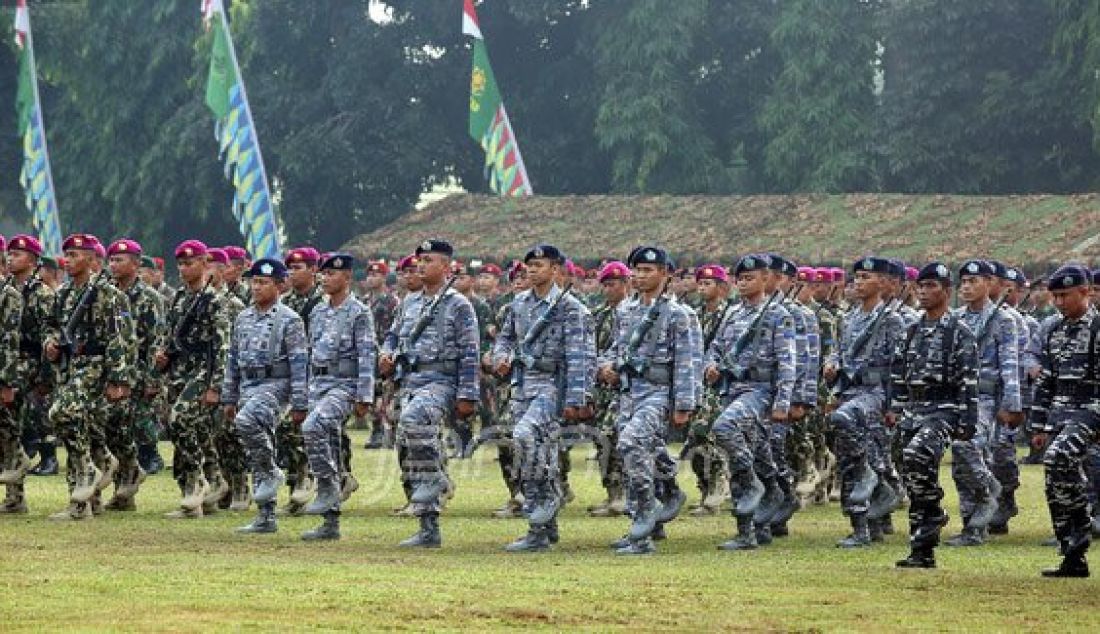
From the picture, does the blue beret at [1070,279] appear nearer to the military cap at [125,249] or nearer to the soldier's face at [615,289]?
the soldier's face at [615,289]

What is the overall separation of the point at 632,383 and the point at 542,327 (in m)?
0.77

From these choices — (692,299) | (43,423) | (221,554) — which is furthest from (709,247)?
(221,554)

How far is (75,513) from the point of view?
19719 millimetres

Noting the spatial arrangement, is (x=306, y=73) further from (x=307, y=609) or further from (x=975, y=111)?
(x=307, y=609)

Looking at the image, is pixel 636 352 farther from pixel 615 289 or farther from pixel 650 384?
pixel 615 289

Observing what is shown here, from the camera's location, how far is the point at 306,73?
64.0 meters

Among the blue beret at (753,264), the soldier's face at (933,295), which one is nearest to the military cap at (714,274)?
the blue beret at (753,264)

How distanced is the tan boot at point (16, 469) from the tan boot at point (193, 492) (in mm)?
1346

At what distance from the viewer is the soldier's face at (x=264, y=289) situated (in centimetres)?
1869

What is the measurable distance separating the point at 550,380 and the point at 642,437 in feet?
2.93

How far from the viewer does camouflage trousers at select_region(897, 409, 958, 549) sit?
16.1 metres

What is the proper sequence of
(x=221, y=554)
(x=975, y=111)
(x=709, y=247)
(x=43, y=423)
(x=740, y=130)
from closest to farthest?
(x=221, y=554) < (x=43, y=423) < (x=709, y=247) < (x=975, y=111) < (x=740, y=130)

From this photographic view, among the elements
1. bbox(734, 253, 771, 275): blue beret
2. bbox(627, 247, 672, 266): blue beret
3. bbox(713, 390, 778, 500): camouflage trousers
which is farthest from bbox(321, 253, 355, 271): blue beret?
bbox(713, 390, 778, 500): camouflage trousers

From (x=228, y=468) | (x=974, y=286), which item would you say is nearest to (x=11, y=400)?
(x=228, y=468)
